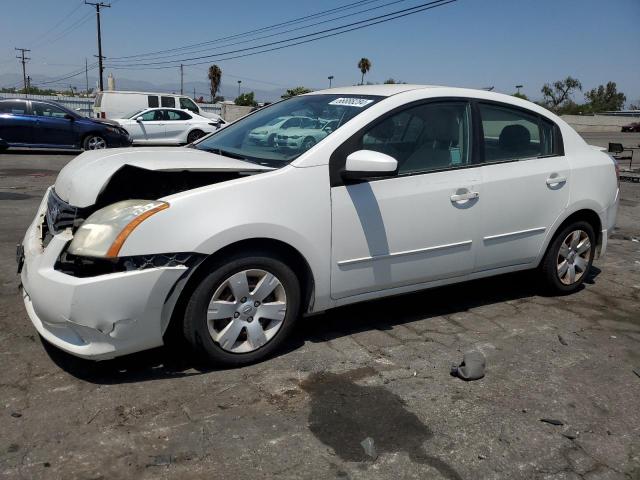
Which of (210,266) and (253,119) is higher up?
(253,119)

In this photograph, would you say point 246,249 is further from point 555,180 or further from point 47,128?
point 47,128

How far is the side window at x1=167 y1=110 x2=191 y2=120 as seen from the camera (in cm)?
2052

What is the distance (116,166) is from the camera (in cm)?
335

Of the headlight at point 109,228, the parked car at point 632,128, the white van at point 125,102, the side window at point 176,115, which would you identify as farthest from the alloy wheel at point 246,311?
the parked car at point 632,128

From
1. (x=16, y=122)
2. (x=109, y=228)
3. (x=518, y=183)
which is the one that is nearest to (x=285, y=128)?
(x=109, y=228)

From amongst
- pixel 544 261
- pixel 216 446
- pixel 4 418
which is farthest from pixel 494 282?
pixel 4 418

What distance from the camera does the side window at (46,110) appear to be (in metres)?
15.6

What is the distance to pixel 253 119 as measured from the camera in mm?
4551

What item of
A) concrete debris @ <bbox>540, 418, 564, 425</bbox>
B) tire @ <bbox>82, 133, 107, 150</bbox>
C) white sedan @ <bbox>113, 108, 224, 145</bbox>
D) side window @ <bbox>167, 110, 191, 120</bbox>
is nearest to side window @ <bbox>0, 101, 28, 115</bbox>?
tire @ <bbox>82, 133, 107, 150</bbox>

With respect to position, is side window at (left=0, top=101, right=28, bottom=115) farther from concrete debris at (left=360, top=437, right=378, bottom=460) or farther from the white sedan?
concrete debris at (left=360, top=437, right=378, bottom=460)

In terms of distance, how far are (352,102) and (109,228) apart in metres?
1.85

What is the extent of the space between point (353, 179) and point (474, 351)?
1.37m

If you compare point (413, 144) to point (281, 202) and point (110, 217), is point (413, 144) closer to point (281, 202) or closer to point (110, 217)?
point (281, 202)

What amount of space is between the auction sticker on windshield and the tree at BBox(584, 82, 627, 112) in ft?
309
